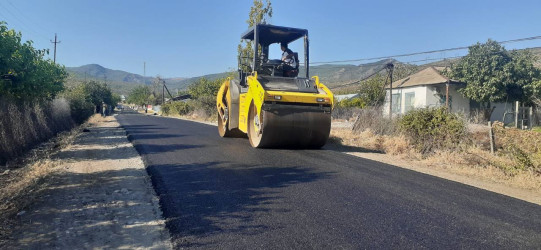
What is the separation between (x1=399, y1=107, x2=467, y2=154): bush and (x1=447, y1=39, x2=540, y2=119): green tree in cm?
1231

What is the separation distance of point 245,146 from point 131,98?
108242 millimetres

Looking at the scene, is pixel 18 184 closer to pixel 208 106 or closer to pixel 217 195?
pixel 217 195

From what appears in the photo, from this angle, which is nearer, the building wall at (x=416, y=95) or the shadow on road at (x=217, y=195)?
the shadow on road at (x=217, y=195)

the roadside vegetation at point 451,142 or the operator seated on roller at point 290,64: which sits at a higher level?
the operator seated on roller at point 290,64

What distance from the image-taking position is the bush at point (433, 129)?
391 inches

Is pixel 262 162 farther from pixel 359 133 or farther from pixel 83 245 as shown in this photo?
pixel 359 133

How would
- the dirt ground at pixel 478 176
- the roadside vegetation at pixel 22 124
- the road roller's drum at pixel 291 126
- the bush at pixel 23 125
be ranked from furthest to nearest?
the bush at pixel 23 125
the road roller's drum at pixel 291 126
the dirt ground at pixel 478 176
the roadside vegetation at pixel 22 124

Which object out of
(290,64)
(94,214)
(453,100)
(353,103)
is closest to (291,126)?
(290,64)

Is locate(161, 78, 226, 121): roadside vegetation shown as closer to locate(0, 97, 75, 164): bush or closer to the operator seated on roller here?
locate(0, 97, 75, 164): bush

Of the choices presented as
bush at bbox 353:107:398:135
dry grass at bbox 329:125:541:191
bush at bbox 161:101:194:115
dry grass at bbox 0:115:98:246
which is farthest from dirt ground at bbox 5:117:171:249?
bush at bbox 161:101:194:115

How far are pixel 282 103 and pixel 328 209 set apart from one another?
15.6ft

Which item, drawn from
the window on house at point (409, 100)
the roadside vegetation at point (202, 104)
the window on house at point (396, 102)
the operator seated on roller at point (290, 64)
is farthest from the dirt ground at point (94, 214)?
the roadside vegetation at point (202, 104)

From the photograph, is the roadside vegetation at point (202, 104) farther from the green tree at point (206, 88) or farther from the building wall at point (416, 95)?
the building wall at point (416, 95)

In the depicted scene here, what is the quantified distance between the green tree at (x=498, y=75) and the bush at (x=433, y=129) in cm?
1231
